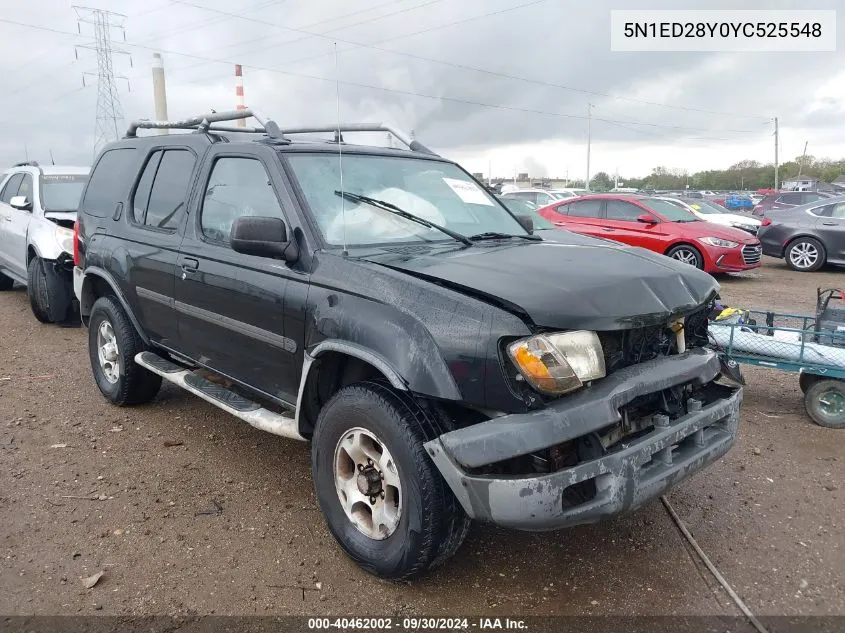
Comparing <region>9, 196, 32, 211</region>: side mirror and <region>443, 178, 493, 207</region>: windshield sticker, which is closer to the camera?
<region>443, 178, 493, 207</region>: windshield sticker

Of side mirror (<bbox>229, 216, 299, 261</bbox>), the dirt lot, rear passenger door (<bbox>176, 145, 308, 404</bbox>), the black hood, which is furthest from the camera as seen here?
rear passenger door (<bbox>176, 145, 308, 404</bbox>)

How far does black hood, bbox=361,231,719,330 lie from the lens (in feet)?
8.11

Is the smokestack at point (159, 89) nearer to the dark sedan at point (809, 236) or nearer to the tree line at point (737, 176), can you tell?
the dark sedan at point (809, 236)

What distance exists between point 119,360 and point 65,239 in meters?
3.43

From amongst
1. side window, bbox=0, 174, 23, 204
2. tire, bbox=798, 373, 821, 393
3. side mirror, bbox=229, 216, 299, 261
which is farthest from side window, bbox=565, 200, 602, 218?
side mirror, bbox=229, 216, 299, 261

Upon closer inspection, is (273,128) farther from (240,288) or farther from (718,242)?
(718,242)

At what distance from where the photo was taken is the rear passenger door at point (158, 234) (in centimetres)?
405

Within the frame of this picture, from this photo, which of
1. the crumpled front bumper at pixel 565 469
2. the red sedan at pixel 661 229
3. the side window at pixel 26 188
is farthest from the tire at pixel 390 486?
the red sedan at pixel 661 229

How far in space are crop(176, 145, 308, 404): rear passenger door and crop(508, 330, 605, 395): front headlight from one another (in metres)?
1.18

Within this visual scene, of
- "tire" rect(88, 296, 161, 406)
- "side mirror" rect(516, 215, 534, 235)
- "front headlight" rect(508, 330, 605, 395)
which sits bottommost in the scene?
"tire" rect(88, 296, 161, 406)

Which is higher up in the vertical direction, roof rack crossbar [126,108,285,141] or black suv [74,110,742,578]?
roof rack crossbar [126,108,285,141]

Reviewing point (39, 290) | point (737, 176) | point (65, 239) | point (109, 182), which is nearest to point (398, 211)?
point (109, 182)

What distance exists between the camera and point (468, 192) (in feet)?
13.6

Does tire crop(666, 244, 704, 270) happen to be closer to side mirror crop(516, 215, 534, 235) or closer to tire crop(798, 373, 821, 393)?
tire crop(798, 373, 821, 393)
